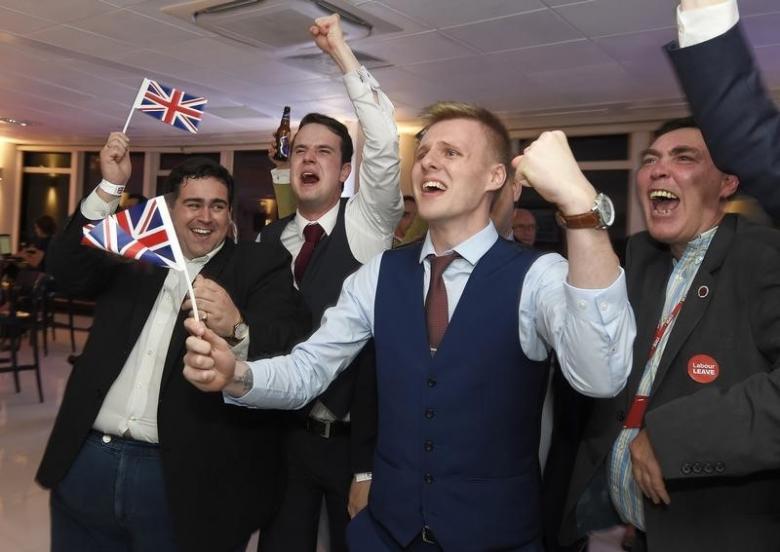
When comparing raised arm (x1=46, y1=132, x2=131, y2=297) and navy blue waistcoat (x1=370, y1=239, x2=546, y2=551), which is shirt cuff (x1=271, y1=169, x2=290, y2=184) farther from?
navy blue waistcoat (x1=370, y1=239, x2=546, y2=551)

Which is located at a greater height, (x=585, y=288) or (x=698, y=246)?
(x=698, y=246)

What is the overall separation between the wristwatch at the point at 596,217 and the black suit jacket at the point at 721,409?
1.63ft

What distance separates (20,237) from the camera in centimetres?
1330

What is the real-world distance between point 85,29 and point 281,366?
5.08 m

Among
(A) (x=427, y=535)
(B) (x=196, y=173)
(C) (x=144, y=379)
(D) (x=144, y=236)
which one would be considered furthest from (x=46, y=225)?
(A) (x=427, y=535)

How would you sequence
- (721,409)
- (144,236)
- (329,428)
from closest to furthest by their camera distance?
(721,409) < (144,236) < (329,428)

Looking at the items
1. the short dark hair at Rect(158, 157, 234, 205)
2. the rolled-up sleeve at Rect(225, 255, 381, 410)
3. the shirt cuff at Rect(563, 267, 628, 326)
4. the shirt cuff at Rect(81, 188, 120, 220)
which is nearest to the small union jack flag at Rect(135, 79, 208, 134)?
the short dark hair at Rect(158, 157, 234, 205)

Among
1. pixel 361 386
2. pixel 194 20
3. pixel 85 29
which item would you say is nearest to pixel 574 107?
pixel 194 20

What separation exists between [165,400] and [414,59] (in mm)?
4575

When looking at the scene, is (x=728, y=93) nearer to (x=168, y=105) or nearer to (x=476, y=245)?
(x=476, y=245)

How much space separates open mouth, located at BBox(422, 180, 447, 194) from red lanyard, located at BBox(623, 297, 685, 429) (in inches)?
26.4

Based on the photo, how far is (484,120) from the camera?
155 cm

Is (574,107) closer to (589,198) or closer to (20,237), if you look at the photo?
(589,198)

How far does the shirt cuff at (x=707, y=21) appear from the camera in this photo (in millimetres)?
921
